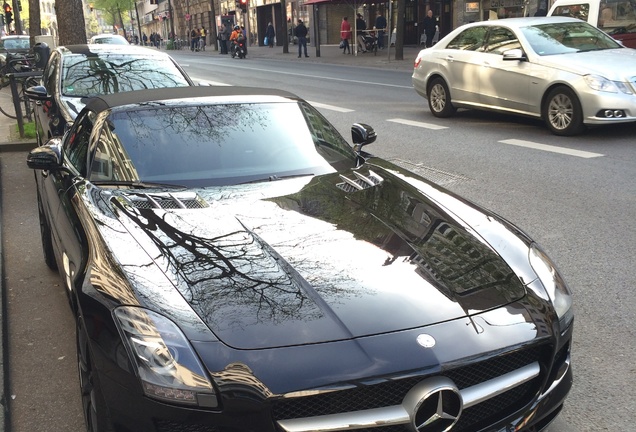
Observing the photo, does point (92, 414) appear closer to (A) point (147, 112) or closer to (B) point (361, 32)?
(A) point (147, 112)

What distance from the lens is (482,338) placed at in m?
2.45

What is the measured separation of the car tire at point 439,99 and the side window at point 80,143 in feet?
28.3

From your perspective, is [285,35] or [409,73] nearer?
[409,73]

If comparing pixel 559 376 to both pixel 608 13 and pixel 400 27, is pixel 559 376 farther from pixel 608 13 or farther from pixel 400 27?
pixel 400 27

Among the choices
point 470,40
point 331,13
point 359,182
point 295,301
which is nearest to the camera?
point 295,301

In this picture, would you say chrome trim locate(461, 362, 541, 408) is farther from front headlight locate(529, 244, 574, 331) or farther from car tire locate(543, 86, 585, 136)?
car tire locate(543, 86, 585, 136)

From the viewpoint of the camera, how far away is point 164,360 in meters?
2.31

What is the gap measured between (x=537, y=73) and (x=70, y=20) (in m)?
8.48

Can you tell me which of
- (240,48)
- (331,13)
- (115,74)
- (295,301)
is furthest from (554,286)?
(331,13)

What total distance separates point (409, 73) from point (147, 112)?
19732 mm

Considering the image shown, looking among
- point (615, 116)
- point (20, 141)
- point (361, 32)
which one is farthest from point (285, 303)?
point (361, 32)

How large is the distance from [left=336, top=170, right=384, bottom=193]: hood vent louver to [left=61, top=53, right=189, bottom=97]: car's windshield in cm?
476

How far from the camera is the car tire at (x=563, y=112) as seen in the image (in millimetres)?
9961

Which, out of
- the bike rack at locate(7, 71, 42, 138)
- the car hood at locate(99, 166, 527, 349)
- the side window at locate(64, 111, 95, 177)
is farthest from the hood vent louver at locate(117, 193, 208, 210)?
the bike rack at locate(7, 71, 42, 138)
